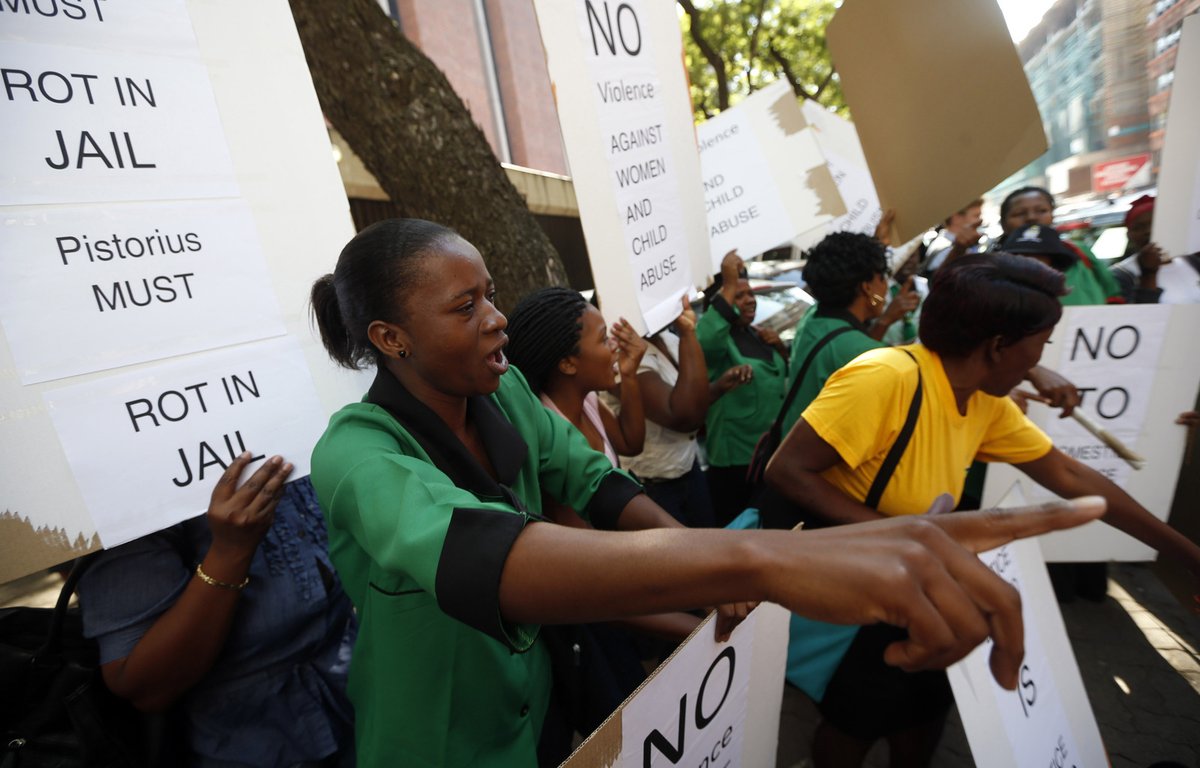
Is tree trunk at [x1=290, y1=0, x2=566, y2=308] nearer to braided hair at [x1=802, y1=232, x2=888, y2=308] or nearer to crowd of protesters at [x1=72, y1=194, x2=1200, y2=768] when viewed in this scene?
crowd of protesters at [x1=72, y1=194, x2=1200, y2=768]

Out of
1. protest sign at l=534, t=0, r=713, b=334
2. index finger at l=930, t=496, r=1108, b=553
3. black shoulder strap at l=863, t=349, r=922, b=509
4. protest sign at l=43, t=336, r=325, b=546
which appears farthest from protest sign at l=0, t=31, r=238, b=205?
black shoulder strap at l=863, t=349, r=922, b=509

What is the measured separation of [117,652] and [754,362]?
281cm

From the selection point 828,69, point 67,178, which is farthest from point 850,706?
point 828,69

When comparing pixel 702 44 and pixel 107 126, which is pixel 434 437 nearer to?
pixel 107 126

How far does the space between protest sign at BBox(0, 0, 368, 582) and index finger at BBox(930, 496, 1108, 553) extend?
129 cm

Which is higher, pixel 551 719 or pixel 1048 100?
pixel 1048 100

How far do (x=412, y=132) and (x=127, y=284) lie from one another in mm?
2246

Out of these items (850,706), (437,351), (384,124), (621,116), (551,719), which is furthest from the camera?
(384,124)

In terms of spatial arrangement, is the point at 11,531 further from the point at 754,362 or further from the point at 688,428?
the point at 754,362

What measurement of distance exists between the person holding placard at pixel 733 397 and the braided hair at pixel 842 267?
44cm

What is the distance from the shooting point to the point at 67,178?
114cm

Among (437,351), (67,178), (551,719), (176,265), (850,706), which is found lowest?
(850,706)

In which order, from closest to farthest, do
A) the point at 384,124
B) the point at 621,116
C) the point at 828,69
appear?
the point at 621,116 → the point at 384,124 → the point at 828,69

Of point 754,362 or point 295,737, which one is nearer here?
point 295,737
